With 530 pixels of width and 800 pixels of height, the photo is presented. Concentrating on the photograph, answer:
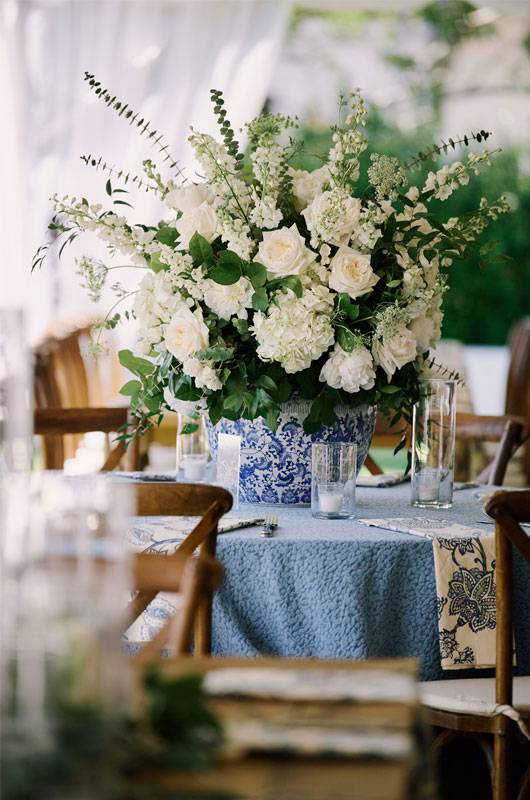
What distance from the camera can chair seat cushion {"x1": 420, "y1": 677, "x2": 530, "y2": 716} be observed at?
6.77 ft

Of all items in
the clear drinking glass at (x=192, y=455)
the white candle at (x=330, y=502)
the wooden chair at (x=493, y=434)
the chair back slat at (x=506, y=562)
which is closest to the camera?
the chair back slat at (x=506, y=562)

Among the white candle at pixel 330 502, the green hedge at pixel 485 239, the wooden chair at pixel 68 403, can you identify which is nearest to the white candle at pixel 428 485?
the white candle at pixel 330 502

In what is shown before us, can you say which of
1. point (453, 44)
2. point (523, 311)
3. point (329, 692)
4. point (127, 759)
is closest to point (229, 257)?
point (329, 692)

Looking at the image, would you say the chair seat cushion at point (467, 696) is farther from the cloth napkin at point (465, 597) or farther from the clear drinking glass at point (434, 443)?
the clear drinking glass at point (434, 443)

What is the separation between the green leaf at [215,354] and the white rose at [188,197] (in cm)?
28

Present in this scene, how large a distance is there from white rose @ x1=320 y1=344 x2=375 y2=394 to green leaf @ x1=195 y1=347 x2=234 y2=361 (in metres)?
0.19

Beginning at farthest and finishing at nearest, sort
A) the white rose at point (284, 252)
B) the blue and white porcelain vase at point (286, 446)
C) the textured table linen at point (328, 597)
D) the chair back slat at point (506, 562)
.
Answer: the blue and white porcelain vase at point (286, 446) < the white rose at point (284, 252) < the textured table linen at point (328, 597) < the chair back slat at point (506, 562)

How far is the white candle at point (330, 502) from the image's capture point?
2.37 metres

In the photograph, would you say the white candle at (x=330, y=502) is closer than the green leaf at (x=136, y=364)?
Yes

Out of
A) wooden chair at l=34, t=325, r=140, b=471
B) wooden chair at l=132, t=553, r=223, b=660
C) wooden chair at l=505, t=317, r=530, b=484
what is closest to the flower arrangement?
wooden chair at l=34, t=325, r=140, b=471

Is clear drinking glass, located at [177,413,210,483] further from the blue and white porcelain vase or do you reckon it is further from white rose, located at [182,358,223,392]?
white rose, located at [182,358,223,392]

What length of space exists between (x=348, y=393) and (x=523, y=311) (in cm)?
727

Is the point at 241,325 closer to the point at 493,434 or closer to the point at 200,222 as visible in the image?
the point at 200,222

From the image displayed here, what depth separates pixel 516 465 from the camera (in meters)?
6.18
